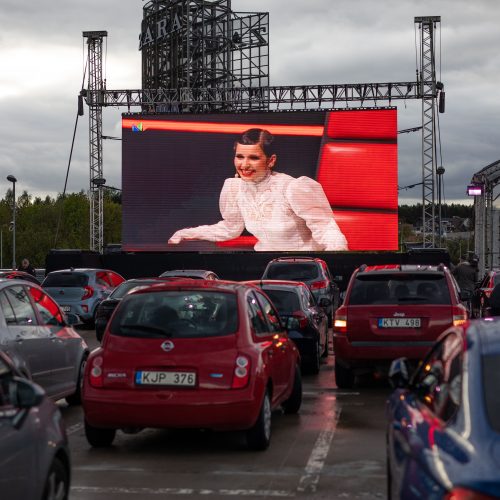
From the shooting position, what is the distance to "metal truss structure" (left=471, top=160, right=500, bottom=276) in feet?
120

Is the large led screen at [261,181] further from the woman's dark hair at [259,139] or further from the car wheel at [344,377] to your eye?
the car wheel at [344,377]

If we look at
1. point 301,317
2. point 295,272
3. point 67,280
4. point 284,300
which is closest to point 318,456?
point 301,317

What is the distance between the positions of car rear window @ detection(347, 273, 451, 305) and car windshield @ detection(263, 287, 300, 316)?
263cm

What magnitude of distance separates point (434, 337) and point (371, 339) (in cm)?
75

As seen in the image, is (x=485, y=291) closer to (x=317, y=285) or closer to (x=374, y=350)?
(x=317, y=285)

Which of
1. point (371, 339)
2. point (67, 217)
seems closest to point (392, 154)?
point (371, 339)

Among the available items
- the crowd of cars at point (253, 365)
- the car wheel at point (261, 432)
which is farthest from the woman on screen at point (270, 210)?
the car wheel at point (261, 432)

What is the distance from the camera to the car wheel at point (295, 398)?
1120 centimetres

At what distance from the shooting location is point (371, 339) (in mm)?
13062

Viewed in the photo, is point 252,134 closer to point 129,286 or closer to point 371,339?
point 129,286

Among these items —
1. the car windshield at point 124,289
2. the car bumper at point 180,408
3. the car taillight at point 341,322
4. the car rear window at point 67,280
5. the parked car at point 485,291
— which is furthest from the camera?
the car rear window at point 67,280

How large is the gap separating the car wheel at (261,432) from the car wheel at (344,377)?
4567mm

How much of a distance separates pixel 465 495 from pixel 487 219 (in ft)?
116

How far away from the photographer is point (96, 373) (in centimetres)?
894
